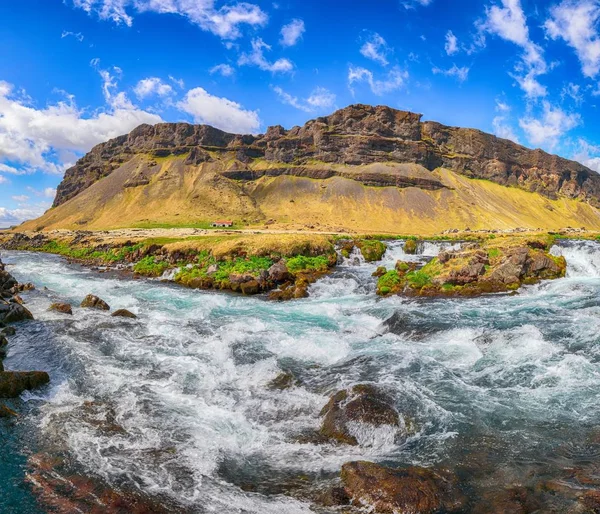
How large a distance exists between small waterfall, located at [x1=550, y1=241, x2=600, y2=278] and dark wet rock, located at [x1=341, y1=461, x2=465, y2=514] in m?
35.3

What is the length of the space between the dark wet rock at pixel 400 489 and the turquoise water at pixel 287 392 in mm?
772

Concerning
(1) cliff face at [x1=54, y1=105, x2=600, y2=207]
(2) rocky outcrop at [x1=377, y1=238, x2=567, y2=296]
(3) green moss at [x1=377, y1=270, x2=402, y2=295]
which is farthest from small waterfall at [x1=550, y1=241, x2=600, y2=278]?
(1) cliff face at [x1=54, y1=105, x2=600, y2=207]

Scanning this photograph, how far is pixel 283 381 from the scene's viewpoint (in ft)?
53.7

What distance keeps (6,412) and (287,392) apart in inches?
364

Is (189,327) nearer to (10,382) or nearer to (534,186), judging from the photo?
(10,382)

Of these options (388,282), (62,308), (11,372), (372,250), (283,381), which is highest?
(372,250)

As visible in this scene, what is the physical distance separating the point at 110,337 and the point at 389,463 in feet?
55.1

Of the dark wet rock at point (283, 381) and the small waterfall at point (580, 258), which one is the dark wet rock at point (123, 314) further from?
the small waterfall at point (580, 258)

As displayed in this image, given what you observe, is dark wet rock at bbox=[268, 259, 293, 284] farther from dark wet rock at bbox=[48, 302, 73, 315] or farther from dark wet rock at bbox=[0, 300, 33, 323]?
dark wet rock at bbox=[0, 300, 33, 323]

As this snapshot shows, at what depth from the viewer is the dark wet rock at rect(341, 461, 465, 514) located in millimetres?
8844

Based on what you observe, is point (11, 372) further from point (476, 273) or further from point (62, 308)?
point (476, 273)

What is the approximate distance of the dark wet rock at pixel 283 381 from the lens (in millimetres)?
15977

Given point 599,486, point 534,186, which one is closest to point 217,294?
point 599,486

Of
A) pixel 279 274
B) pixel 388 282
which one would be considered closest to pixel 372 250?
pixel 388 282
